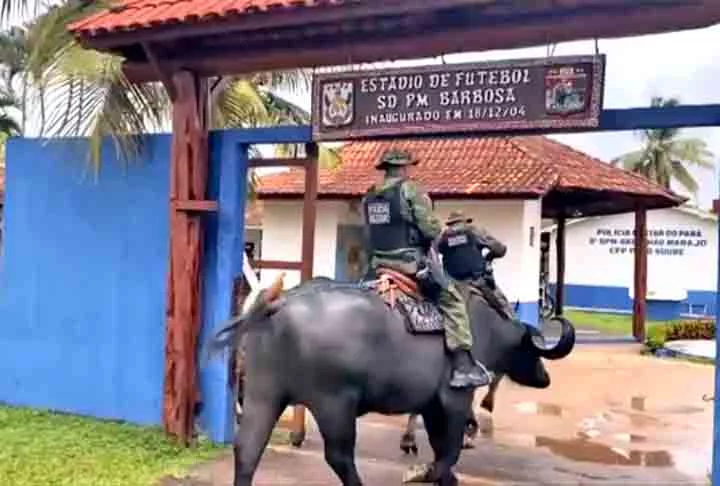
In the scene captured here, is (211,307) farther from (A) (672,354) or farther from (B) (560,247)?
(B) (560,247)

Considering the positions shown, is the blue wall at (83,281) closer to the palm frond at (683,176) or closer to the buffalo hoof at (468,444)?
the buffalo hoof at (468,444)

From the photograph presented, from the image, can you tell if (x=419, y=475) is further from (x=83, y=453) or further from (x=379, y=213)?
(x=83, y=453)

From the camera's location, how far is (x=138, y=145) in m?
8.21

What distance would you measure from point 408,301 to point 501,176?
11809mm

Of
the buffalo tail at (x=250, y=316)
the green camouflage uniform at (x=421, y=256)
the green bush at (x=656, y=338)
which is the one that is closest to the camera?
the buffalo tail at (x=250, y=316)

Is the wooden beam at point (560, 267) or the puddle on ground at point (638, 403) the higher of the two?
the wooden beam at point (560, 267)

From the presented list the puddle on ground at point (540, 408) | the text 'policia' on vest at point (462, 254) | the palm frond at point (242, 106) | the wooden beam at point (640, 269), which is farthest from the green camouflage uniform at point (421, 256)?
the wooden beam at point (640, 269)

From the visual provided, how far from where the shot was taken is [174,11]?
7.32 meters

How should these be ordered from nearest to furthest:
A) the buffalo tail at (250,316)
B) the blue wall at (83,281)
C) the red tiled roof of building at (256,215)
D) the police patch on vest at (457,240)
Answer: the buffalo tail at (250,316), the police patch on vest at (457,240), the blue wall at (83,281), the red tiled roof of building at (256,215)

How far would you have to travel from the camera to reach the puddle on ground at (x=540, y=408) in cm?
1040

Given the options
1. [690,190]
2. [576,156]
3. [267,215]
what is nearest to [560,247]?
[576,156]

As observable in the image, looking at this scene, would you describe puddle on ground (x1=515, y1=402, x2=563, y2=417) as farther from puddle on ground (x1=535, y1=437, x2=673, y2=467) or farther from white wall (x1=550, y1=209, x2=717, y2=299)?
white wall (x1=550, y1=209, x2=717, y2=299)

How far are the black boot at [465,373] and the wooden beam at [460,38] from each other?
2312 millimetres

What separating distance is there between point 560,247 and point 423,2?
14515 millimetres
